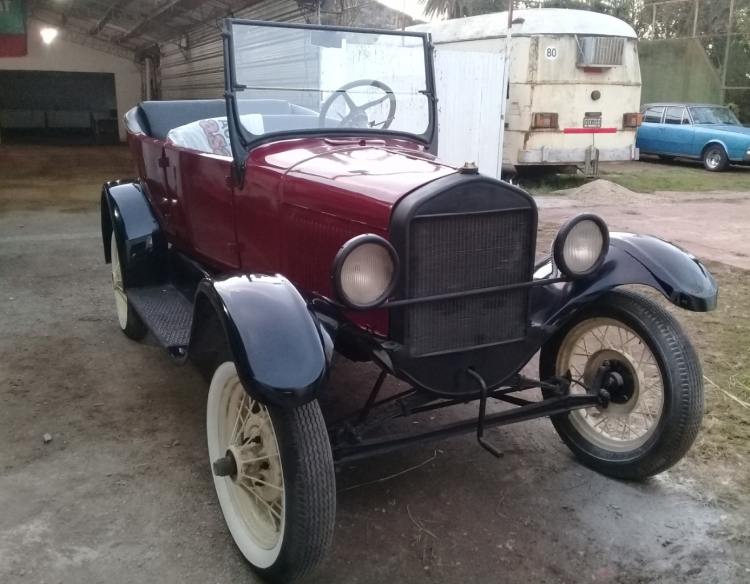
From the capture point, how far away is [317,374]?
2148mm

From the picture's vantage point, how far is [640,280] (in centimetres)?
278

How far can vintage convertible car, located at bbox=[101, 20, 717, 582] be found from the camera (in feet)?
7.39

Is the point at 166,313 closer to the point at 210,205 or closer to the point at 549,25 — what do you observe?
the point at 210,205

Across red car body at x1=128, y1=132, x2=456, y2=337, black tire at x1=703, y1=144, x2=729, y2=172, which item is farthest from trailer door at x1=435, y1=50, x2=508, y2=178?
red car body at x1=128, y1=132, x2=456, y2=337

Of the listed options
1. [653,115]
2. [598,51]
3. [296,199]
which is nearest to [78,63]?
[653,115]

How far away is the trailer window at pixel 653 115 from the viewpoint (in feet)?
48.7

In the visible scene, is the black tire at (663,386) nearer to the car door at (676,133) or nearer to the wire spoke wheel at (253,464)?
the wire spoke wheel at (253,464)

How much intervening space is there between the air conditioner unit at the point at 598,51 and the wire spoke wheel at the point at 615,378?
26.8ft

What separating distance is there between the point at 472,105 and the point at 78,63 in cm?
1733

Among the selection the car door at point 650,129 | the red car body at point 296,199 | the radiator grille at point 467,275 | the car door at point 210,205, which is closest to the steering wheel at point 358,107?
the red car body at point 296,199

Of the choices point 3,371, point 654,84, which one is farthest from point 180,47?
point 3,371

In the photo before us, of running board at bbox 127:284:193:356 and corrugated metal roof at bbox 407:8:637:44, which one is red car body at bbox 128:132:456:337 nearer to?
running board at bbox 127:284:193:356

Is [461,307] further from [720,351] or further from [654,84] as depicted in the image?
[654,84]

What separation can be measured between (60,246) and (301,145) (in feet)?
15.5
